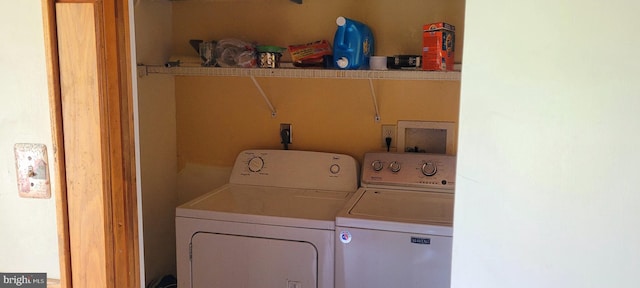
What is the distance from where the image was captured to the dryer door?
219 centimetres

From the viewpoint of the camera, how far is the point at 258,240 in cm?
223

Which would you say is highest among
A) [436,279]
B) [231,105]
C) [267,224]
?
[231,105]

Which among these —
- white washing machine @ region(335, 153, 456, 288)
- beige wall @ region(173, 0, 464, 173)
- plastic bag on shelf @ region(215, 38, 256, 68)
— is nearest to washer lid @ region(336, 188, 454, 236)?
white washing machine @ region(335, 153, 456, 288)

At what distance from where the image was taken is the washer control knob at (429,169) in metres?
2.54

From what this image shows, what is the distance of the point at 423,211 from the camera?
2.22 metres

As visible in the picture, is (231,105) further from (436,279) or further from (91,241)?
(91,241)

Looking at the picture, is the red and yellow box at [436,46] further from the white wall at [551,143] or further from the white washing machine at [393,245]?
the white wall at [551,143]

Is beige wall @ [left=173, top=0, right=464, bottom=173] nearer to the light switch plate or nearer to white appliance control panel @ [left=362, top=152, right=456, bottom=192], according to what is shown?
white appliance control panel @ [left=362, top=152, right=456, bottom=192]

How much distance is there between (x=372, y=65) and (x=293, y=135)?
25.8 inches

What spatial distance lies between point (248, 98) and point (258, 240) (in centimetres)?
94

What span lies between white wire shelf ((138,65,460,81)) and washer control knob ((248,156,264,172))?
1.72 feet

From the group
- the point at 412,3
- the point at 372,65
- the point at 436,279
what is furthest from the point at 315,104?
the point at 436,279

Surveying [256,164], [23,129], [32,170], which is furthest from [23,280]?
[256,164]

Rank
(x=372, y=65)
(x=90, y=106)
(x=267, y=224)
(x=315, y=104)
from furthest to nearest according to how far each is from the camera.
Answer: (x=315, y=104) < (x=372, y=65) < (x=267, y=224) < (x=90, y=106)
